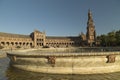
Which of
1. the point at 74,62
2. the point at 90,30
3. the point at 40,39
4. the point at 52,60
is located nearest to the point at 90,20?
the point at 90,30

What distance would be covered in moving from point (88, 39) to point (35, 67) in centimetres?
11139

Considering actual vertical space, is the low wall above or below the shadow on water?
above

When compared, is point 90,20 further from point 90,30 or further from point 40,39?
point 40,39

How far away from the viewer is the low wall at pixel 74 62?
2303 centimetres

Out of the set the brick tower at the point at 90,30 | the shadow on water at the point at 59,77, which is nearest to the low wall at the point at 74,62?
the shadow on water at the point at 59,77

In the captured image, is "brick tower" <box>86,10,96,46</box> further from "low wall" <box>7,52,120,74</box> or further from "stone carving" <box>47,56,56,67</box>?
"stone carving" <box>47,56,56,67</box>

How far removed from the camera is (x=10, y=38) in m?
124

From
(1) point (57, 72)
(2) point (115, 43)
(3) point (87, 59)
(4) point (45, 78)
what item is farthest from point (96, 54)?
(2) point (115, 43)

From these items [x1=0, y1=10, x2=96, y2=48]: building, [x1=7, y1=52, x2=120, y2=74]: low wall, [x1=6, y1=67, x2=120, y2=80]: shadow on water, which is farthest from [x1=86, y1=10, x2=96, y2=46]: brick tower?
[x1=6, y1=67, x2=120, y2=80]: shadow on water

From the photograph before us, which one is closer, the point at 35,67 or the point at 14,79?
the point at 14,79

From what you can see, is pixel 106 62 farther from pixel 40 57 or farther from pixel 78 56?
pixel 40 57

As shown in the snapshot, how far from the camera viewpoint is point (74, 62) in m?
23.1

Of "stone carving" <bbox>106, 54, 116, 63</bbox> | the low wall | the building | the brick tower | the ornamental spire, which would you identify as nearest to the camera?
→ the low wall

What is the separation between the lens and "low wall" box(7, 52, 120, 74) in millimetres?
23031
